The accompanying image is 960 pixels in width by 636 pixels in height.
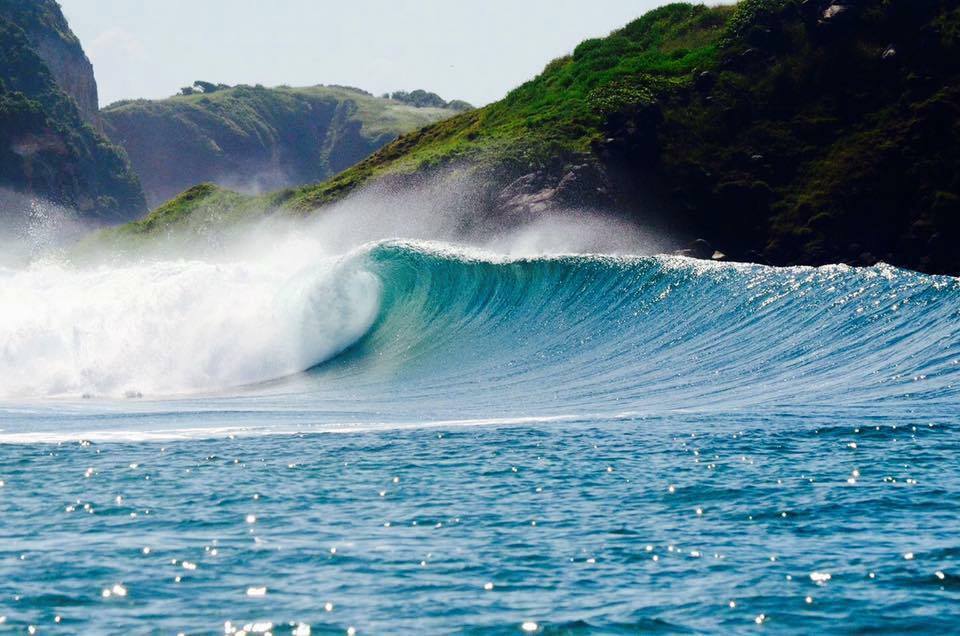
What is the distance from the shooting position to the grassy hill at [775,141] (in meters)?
40.4

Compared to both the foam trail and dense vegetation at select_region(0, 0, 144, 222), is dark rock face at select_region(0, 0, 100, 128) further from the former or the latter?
the foam trail

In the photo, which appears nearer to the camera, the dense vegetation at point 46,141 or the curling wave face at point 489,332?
the curling wave face at point 489,332

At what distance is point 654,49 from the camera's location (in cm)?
5338

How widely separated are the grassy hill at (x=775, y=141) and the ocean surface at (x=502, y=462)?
13.1 meters

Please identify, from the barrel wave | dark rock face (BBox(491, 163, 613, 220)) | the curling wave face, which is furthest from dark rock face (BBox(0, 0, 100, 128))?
the barrel wave

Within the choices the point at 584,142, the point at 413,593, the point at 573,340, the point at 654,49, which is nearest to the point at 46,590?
the point at 413,593

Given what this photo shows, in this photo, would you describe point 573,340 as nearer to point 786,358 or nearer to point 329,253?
point 786,358

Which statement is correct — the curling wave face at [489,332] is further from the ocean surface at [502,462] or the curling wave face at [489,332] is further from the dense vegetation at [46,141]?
the dense vegetation at [46,141]

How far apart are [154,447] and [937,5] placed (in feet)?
123

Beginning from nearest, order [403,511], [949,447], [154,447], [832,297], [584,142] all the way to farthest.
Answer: [403,511] → [949,447] → [154,447] → [832,297] → [584,142]

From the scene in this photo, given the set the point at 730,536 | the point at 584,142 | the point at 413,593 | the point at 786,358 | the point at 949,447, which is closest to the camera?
the point at 413,593

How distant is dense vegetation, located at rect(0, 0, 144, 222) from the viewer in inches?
4301

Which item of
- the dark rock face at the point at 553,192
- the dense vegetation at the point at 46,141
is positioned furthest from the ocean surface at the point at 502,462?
the dense vegetation at the point at 46,141

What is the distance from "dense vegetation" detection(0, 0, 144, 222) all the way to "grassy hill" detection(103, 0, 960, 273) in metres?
66.7
